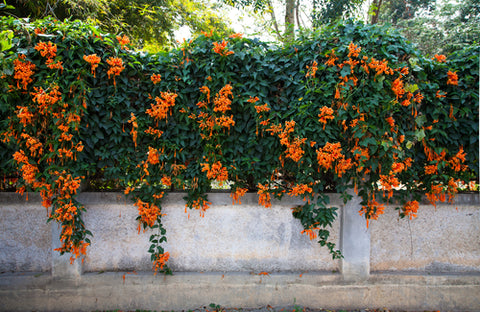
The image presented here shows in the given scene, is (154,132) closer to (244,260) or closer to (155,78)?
(155,78)

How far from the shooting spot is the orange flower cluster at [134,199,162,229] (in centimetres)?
288

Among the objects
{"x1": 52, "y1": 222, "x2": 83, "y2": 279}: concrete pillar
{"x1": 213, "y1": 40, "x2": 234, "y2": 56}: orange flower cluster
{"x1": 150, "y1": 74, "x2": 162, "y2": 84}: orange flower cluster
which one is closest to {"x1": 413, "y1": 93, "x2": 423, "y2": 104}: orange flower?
{"x1": 213, "y1": 40, "x2": 234, "y2": 56}: orange flower cluster

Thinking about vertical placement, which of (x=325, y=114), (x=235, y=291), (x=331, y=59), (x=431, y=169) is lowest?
(x=235, y=291)

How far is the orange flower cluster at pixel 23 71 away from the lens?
2.59 m

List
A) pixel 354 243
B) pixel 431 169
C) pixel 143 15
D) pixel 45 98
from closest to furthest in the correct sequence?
pixel 45 98 → pixel 431 169 → pixel 354 243 → pixel 143 15

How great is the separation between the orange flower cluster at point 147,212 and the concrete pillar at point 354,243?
74.1 inches

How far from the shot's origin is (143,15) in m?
6.28

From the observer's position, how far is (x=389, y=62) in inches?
104

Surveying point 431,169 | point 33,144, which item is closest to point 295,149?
point 431,169

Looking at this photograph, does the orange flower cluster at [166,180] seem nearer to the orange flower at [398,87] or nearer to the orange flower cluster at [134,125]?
the orange flower cluster at [134,125]

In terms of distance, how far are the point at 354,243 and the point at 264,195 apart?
1.09m

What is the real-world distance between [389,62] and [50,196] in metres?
3.31

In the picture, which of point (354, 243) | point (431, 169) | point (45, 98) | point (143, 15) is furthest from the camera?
point (143, 15)

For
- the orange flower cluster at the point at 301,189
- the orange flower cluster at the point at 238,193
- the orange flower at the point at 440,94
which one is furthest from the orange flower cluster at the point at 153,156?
the orange flower at the point at 440,94
